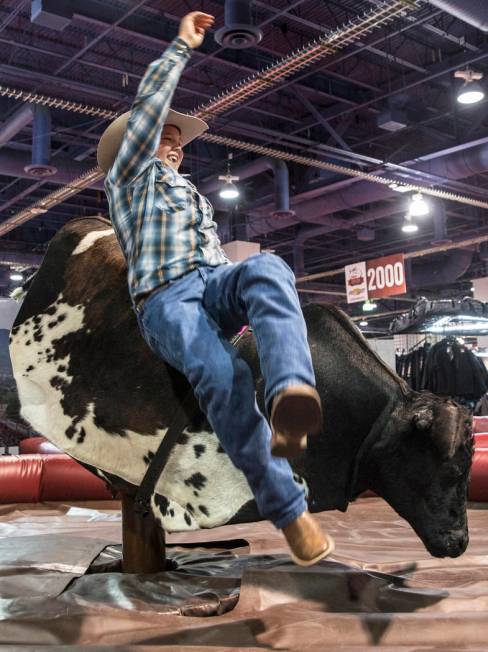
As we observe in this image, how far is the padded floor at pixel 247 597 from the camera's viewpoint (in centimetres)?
182

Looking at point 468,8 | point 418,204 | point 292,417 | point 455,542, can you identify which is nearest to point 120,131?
point 292,417

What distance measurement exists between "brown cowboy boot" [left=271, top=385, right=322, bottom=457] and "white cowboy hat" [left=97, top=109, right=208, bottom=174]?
1.15 metres

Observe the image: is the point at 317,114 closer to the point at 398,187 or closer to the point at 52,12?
the point at 398,187

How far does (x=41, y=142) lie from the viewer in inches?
302

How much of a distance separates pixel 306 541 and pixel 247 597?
0.67 m

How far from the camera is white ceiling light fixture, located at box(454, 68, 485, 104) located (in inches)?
276

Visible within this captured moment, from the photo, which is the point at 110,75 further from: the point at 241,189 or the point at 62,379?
the point at 62,379

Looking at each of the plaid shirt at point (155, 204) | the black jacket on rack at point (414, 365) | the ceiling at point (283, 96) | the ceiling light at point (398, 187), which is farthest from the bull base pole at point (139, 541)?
the ceiling light at point (398, 187)

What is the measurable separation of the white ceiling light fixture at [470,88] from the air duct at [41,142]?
4500 millimetres

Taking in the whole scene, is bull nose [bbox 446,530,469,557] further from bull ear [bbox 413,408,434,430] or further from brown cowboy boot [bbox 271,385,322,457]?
brown cowboy boot [bbox 271,385,322,457]

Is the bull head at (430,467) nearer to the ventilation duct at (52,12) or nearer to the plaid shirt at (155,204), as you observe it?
the plaid shirt at (155,204)

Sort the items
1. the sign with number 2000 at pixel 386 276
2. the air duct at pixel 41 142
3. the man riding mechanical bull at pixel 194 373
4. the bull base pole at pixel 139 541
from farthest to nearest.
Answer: the sign with number 2000 at pixel 386 276, the air duct at pixel 41 142, the bull base pole at pixel 139 541, the man riding mechanical bull at pixel 194 373

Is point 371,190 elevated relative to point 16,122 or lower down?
lower down

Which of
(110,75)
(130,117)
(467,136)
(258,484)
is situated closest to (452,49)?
(467,136)
